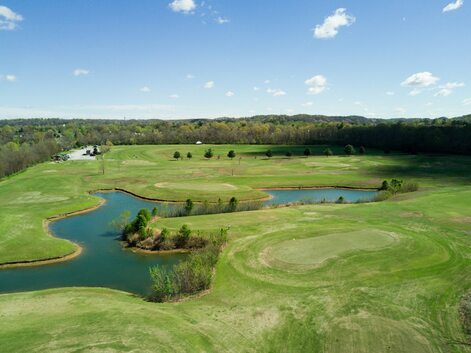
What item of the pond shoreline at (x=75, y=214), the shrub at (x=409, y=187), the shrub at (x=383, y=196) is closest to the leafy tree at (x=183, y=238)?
the pond shoreline at (x=75, y=214)

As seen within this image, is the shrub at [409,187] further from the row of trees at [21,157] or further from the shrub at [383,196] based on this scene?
the row of trees at [21,157]

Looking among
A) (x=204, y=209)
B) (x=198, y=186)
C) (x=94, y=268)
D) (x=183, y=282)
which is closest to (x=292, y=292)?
(x=183, y=282)

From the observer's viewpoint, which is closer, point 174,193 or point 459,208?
point 459,208

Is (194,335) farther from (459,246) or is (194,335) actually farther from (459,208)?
(459,208)

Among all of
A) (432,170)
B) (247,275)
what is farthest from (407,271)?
(432,170)

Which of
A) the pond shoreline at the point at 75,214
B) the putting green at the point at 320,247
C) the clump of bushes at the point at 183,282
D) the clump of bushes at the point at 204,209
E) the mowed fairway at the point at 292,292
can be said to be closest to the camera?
the mowed fairway at the point at 292,292

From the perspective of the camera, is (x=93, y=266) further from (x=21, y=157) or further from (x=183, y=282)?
(x=21, y=157)
